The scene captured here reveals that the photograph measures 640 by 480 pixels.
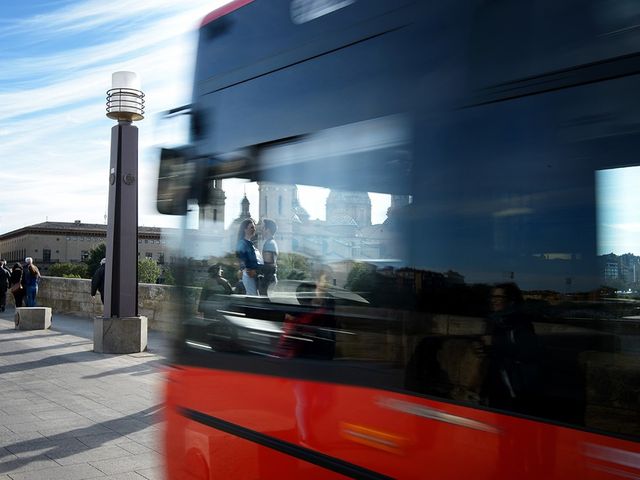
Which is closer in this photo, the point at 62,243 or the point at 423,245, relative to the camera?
the point at 423,245

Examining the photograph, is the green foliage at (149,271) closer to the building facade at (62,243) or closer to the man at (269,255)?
the building facade at (62,243)

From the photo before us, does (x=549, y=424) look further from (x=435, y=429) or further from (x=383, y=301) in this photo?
(x=383, y=301)

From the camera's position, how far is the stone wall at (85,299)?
584 inches

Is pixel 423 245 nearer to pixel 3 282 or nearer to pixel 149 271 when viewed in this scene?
pixel 3 282

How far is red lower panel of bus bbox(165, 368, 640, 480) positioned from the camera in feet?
6.07

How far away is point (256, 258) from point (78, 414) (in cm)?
475

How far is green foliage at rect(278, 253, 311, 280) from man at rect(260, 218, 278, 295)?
40mm

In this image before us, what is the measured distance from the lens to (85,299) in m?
19.0

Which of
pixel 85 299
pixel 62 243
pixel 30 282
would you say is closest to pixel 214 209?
pixel 85 299

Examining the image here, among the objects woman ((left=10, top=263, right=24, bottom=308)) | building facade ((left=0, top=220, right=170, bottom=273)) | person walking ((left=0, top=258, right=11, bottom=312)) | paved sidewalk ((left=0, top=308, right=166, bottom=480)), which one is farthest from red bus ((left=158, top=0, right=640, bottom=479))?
building facade ((left=0, top=220, right=170, bottom=273))

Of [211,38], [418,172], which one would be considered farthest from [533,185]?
[211,38]

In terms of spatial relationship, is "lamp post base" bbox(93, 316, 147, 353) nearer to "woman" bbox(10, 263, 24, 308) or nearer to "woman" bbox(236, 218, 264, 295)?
"woman" bbox(236, 218, 264, 295)

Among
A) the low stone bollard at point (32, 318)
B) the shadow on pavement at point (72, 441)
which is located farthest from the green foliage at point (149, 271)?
the shadow on pavement at point (72, 441)

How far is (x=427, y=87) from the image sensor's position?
7.72 ft
